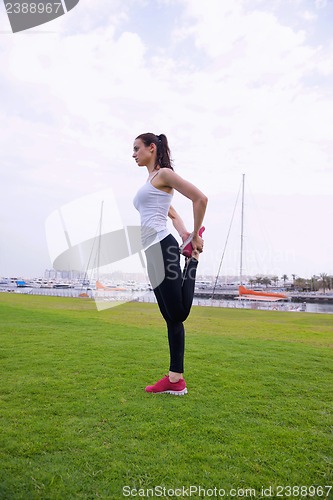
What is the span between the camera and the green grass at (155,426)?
1.58 metres

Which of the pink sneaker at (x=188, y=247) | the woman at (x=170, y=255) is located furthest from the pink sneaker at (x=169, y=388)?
the pink sneaker at (x=188, y=247)

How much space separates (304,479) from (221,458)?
0.40 meters

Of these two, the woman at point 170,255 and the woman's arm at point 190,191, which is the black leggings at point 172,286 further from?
the woman's arm at point 190,191

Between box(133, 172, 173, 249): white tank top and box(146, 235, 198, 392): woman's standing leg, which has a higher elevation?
box(133, 172, 173, 249): white tank top

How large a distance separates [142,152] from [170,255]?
3.25ft

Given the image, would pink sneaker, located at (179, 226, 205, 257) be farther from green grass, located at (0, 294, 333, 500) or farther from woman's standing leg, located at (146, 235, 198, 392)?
green grass, located at (0, 294, 333, 500)

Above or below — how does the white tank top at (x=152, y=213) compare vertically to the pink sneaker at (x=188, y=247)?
above

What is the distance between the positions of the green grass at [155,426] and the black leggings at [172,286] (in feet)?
1.26

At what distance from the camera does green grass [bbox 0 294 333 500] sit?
158 cm

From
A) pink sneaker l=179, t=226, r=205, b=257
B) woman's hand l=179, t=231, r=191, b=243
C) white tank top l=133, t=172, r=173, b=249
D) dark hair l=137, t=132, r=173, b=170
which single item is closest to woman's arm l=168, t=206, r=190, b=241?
woman's hand l=179, t=231, r=191, b=243

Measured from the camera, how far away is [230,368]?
3.59 m

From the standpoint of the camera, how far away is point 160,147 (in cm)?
313

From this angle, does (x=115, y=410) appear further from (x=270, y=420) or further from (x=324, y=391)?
(x=324, y=391)

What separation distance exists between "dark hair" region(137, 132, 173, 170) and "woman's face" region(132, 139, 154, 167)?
0.11 ft
